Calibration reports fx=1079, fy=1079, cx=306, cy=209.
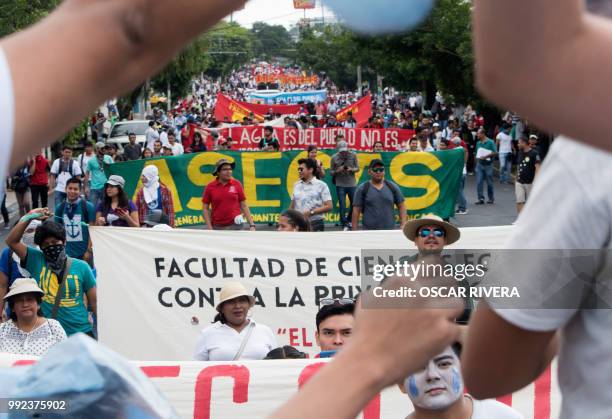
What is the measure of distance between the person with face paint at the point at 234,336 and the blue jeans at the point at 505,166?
19460mm

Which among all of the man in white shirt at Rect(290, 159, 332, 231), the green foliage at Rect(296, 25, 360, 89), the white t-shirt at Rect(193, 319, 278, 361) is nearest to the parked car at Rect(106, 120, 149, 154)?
the man in white shirt at Rect(290, 159, 332, 231)

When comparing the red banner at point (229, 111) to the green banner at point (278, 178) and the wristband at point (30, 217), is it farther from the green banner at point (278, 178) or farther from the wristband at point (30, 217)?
the wristband at point (30, 217)

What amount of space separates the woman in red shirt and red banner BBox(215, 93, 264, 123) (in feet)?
65.2

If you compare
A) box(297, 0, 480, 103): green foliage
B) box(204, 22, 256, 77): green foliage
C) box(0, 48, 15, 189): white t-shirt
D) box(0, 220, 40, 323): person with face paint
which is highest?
box(204, 22, 256, 77): green foliage

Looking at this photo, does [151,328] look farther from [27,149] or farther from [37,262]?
[27,149]

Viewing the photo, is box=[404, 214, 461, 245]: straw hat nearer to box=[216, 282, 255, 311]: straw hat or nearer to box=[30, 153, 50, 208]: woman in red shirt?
box=[216, 282, 255, 311]: straw hat

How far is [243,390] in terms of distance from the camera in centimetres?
558

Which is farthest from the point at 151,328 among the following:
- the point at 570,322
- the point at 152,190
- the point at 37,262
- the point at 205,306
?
the point at 570,322

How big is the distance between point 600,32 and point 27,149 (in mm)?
499

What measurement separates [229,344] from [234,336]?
0.29ft

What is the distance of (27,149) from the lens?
958mm

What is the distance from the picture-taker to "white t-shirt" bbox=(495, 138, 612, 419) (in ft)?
4.41

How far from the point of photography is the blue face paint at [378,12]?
91cm

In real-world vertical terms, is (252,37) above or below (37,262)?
above
